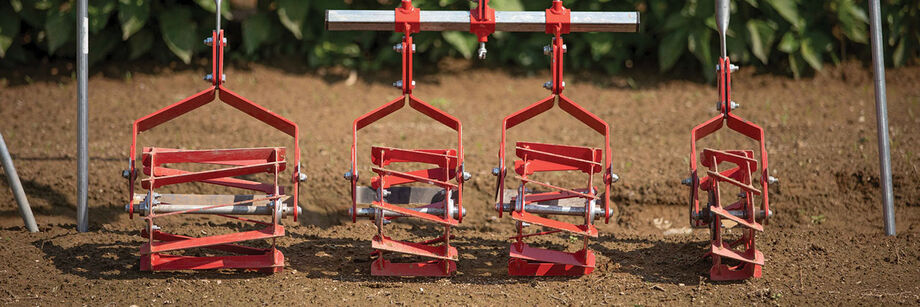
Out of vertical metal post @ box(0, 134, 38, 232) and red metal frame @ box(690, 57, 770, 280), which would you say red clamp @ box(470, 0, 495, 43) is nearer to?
red metal frame @ box(690, 57, 770, 280)

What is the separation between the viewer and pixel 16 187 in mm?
6195

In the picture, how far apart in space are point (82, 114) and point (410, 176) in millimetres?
2136

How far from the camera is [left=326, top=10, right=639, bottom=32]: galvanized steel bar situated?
5.82 m

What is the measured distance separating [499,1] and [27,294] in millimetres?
5164

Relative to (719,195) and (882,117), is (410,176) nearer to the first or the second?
(719,195)

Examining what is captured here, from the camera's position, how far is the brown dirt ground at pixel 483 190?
5578 millimetres

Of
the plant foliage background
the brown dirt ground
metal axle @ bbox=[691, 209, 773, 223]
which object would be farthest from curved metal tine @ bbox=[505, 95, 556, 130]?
the plant foliage background

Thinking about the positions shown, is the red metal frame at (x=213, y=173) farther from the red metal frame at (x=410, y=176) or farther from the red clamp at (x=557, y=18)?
the red clamp at (x=557, y=18)

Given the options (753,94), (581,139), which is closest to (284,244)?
(581,139)

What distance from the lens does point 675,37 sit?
9.46 meters

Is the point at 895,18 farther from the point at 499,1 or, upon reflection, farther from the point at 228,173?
Answer: the point at 228,173

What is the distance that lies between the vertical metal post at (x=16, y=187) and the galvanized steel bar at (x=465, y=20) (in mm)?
2106

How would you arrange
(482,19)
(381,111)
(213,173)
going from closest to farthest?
1. (213,173)
2. (381,111)
3. (482,19)

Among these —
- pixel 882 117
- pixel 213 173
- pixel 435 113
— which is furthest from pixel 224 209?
pixel 882 117
